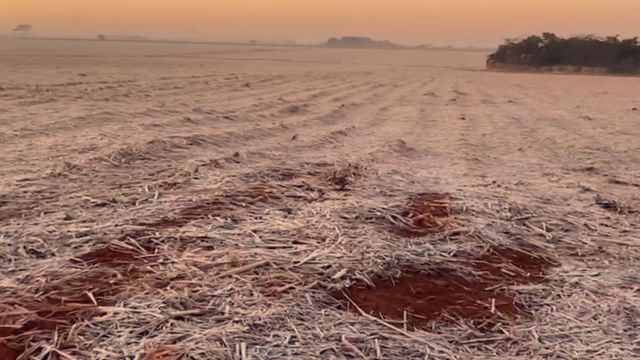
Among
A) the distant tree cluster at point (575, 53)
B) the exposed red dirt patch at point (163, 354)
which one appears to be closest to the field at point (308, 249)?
the exposed red dirt patch at point (163, 354)

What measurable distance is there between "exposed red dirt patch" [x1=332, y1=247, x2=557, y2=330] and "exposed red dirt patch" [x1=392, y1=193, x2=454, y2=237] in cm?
69

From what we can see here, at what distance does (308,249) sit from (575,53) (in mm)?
52260

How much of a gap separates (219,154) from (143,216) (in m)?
3.70

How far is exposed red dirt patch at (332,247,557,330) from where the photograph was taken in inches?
153

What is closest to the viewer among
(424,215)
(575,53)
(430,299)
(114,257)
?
(430,299)

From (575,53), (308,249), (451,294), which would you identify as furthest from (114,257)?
(575,53)

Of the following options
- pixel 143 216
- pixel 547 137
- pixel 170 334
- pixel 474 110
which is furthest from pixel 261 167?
pixel 474 110

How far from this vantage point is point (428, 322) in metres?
3.78

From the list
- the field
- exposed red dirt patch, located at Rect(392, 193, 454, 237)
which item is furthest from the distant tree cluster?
exposed red dirt patch, located at Rect(392, 193, 454, 237)

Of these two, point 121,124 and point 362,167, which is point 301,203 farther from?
point 121,124

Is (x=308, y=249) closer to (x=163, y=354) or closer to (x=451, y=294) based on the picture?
(x=451, y=294)

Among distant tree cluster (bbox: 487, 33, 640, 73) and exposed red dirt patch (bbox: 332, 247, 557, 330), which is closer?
exposed red dirt patch (bbox: 332, 247, 557, 330)

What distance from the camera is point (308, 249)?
479 centimetres

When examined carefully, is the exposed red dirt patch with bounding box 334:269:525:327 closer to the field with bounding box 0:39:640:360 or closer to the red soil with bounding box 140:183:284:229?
the field with bounding box 0:39:640:360
